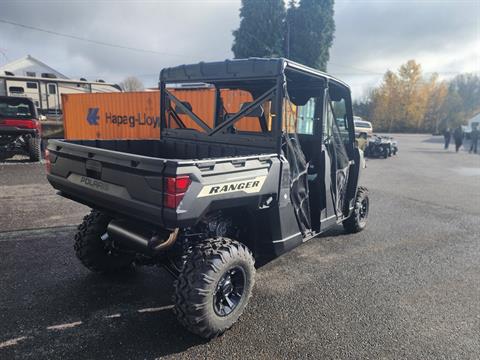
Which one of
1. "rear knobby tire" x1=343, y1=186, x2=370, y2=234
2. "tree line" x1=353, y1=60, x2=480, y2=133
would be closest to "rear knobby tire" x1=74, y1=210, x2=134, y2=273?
"rear knobby tire" x1=343, y1=186, x2=370, y2=234

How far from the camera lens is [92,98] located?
14.6 metres

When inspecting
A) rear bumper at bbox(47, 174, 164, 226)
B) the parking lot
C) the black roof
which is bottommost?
the parking lot

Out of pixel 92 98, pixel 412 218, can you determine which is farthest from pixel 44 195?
pixel 92 98

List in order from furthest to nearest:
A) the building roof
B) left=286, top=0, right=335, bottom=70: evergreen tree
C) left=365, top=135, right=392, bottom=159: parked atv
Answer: the building roof → left=286, top=0, right=335, bottom=70: evergreen tree → left=365, top=135, right=392, bottom=159: parked atv

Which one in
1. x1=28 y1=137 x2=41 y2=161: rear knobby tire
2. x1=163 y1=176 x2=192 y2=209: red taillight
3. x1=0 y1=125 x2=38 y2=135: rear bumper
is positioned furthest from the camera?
x1=28 y1=137 x2=41 y2=161: rear knobby tire

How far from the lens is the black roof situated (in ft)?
10.1

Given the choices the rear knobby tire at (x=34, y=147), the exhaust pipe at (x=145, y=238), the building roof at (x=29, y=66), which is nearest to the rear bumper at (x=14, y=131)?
the rear knobby tire at (x=34, y=147)

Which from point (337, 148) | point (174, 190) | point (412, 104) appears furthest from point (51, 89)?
point (412, 104)

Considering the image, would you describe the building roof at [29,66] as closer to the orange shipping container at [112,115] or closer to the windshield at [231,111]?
the orange shipping container at [112,115]

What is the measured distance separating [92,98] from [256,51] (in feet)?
54.3

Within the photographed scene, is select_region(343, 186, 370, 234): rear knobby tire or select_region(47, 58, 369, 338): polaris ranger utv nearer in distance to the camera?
select_region(47, 58, 369, 338): polaris ranger utv

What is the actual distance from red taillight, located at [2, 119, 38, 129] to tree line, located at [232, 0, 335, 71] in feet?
67.4

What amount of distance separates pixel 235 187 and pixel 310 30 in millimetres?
29526

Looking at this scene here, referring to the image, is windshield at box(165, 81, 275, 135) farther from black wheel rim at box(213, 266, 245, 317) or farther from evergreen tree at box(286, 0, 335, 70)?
evergreen tree at box(286, 0, 335, 70)
